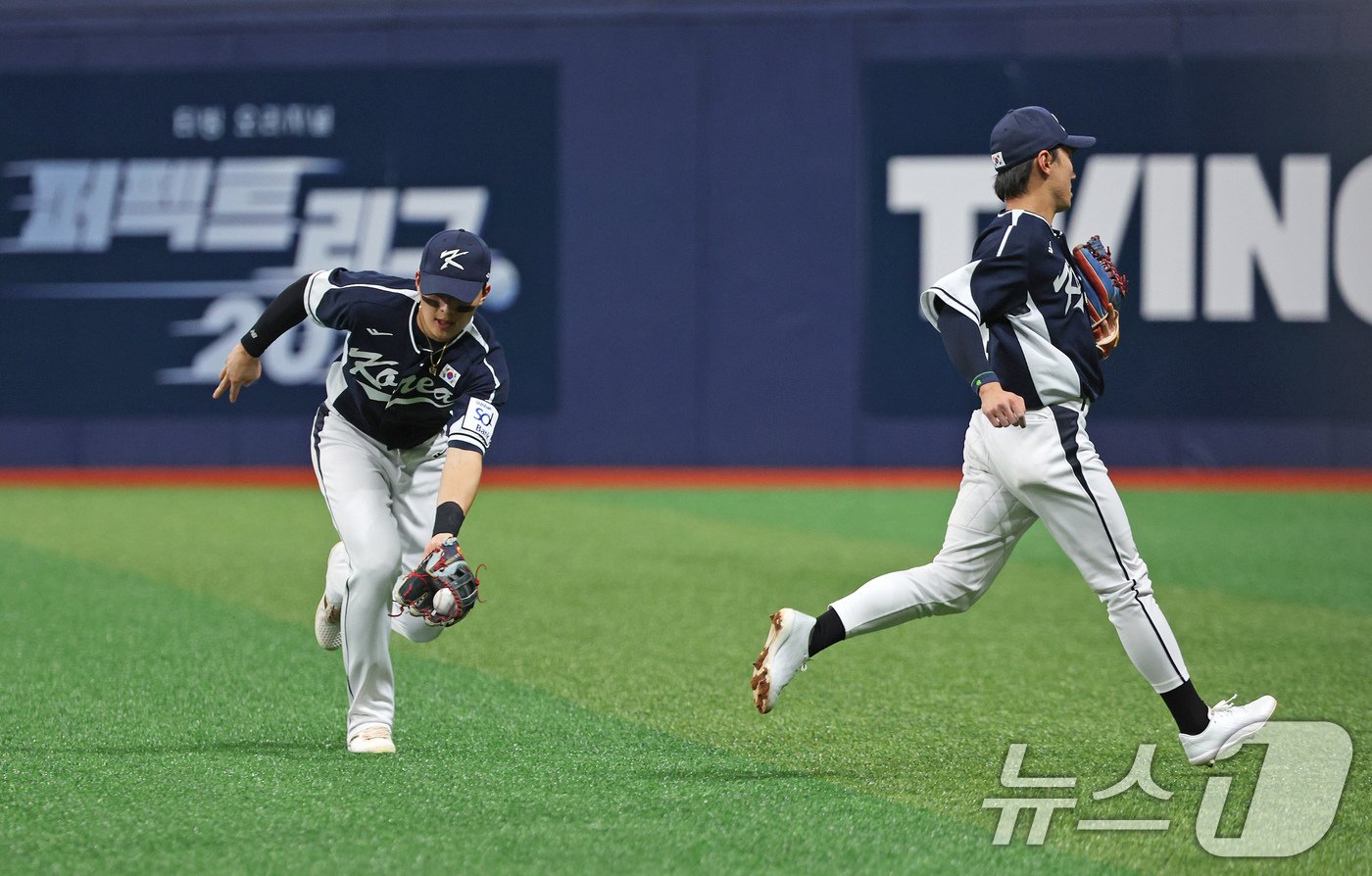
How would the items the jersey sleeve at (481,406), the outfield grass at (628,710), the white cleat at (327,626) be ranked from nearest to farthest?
the outfield grass at (628,710) < the jersey sleeve at (481,406) < the white cleat at (327,626)

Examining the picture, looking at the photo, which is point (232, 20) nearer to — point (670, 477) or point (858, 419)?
point (670, 477)

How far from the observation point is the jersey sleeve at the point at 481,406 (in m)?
5.21

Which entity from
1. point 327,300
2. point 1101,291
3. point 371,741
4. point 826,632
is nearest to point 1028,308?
point 1101,291

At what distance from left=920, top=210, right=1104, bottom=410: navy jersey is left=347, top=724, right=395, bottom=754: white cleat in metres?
2.16

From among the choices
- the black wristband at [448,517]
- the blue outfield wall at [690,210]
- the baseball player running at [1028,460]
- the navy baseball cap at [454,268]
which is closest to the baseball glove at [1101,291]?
the baseball player running at [1028,460]

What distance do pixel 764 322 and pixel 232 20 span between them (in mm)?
6413

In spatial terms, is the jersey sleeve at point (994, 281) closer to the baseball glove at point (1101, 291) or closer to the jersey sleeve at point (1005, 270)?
the jersey sleeve at point (1005, 270)

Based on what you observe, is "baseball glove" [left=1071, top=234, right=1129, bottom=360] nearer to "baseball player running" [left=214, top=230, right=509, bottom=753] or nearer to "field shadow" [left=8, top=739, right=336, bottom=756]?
"baseball player running" [left=214, top=230, right=509, bottom=753]

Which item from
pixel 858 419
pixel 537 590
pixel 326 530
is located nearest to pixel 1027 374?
pixel 537 590

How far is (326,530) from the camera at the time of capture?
1272cm

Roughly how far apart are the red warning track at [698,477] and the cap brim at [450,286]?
11.4m

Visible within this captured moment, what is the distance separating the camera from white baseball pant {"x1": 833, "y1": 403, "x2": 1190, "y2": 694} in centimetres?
489

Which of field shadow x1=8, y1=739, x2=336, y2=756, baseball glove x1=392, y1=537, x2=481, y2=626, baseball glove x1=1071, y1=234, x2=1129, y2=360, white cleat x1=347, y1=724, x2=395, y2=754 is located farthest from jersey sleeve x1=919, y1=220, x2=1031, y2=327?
field shadow x1=8, y1=739, x2=336, y2=756

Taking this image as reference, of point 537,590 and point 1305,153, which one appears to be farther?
point 1305,153
